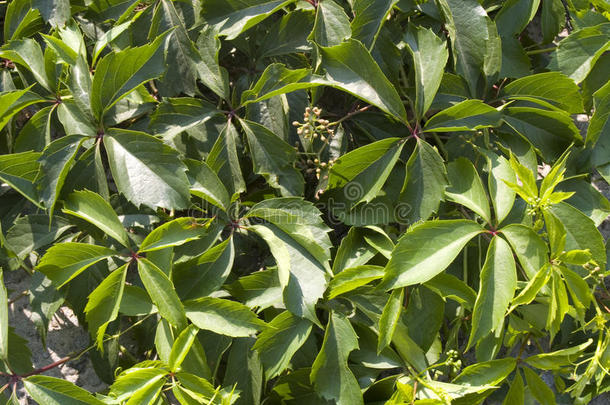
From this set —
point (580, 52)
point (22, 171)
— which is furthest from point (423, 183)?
point (22, 171)

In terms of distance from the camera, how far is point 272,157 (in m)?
1.11

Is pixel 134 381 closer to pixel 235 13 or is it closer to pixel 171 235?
pixel 171 235

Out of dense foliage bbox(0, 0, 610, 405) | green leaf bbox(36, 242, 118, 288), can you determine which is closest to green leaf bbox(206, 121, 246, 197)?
dense foliage bbox(0, 0, 610, 405)

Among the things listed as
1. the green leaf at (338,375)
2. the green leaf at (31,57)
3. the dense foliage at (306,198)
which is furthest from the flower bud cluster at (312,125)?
the green leaf at (31,57)

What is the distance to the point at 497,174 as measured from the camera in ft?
3.55

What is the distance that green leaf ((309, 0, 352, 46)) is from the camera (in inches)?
43.5

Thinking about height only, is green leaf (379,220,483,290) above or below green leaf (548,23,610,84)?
below

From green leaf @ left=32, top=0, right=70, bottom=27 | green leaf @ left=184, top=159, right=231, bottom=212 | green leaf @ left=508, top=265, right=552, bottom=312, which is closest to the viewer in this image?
green leaf @ left=508, top=265, right=552, bottom=312

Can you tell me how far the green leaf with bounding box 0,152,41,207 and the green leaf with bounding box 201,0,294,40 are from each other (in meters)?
0.38

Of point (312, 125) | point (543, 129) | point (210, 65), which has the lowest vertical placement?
point (543, 129)

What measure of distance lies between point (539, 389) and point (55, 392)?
794mm

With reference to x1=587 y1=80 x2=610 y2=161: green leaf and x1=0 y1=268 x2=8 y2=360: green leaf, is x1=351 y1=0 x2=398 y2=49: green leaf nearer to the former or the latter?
x1=587 y1=80 x2=610 y2=161: green leaf

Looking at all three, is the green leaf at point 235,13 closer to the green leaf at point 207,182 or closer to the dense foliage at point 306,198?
the dense foliage at point 306,198

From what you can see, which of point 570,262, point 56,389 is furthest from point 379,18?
point 56,389
